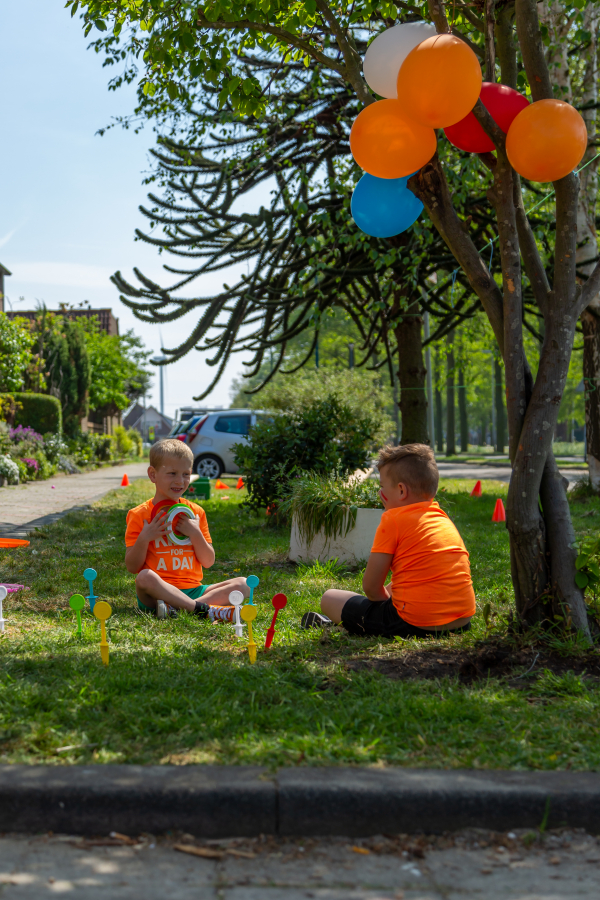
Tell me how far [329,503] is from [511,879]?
424 cm

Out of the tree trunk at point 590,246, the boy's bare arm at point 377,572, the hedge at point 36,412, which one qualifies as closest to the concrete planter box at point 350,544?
the boy's bare arm at point 377,572

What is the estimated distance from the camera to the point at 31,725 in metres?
2.57

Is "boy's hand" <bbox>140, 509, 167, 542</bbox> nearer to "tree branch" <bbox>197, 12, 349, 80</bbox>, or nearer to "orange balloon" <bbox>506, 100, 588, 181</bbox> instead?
"orange balloon" <bbox>506, 100, 588, 181</bbox>

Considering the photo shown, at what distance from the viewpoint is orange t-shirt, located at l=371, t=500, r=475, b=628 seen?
12.2 ft

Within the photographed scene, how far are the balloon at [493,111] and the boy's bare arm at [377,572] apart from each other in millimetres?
2228

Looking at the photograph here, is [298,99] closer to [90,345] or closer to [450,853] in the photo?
[450,853]

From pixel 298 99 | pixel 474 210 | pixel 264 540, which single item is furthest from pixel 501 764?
pixel 298 99

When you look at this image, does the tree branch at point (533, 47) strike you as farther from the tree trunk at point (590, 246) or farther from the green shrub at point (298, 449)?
the tree trunk at point (590, 246)

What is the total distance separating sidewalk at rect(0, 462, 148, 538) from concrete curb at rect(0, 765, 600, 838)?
5.81m

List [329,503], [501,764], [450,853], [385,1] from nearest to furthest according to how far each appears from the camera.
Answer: [450,853]
[501,764]
[385,1]
[329,503]

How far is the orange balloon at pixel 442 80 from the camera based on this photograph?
3336mm

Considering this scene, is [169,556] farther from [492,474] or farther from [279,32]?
[492,474]

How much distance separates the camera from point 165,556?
4.43 meters

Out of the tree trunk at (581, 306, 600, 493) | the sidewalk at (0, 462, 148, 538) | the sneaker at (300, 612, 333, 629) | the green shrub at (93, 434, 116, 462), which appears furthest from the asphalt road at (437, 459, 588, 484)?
the sneaker at (300, 612, 333, 629)
